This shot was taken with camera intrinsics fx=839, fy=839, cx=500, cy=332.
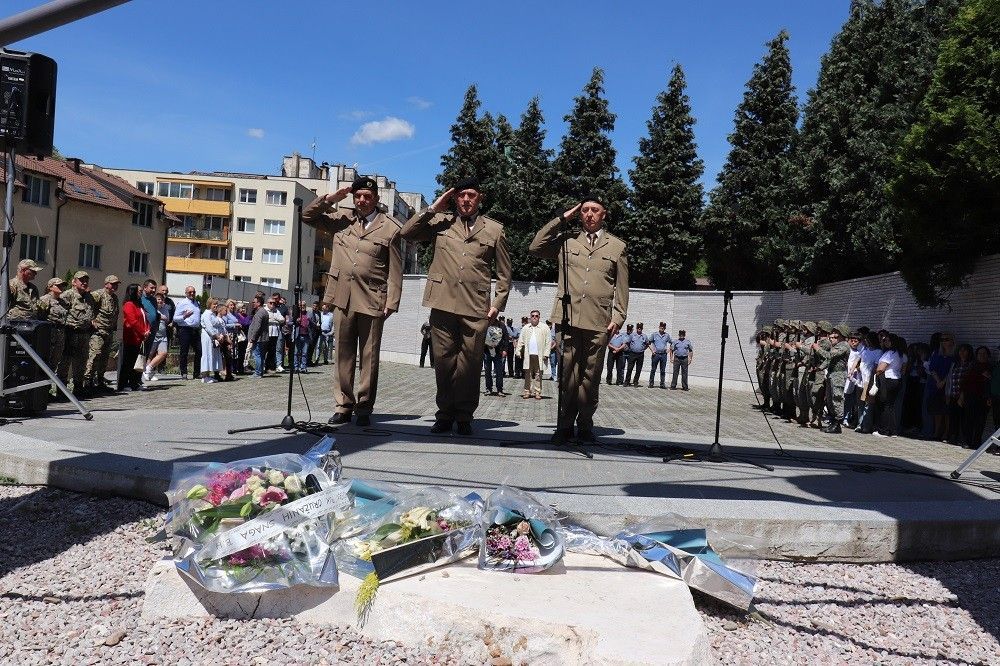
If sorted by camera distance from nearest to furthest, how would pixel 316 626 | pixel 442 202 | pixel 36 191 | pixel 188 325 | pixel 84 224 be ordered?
pixel 316 626 → pixel 442 202 → pixel 188 325 → pixel 36 191 → pixel 84 224

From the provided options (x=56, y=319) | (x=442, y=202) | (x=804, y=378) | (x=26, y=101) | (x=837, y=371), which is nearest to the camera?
(x=26, y=101)

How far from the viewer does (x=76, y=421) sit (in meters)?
8.66

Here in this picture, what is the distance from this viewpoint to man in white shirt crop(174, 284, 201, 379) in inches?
663

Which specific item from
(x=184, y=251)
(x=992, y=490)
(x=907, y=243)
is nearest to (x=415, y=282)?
(x=907, y=243)

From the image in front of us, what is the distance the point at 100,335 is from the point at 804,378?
11580 millimetres

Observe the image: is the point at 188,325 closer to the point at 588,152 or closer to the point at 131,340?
the point at 131,340

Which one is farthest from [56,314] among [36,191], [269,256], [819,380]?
[269,256]

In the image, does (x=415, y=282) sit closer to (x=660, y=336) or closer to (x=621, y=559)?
(x=660, y=336)

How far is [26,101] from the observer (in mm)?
6531

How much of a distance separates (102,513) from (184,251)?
8117 centimetres

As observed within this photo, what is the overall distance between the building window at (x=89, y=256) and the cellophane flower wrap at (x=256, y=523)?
174 ft

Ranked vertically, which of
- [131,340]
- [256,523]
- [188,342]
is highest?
[131,340]

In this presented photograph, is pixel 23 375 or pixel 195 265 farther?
pixel 195 265

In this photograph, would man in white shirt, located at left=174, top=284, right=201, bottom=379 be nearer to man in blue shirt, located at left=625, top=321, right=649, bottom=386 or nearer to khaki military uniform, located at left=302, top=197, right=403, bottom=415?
khaki military uniform, located at left=302, top=197, right=403, bottom=415
